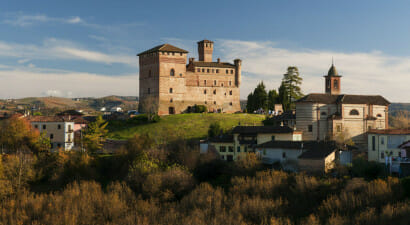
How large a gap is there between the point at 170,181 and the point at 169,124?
71.3 feet

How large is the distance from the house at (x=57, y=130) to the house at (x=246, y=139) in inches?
766

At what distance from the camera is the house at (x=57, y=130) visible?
5575cm

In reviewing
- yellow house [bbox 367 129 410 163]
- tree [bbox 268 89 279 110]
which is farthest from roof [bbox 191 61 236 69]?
yellow house [bbox 367 129 410 163]

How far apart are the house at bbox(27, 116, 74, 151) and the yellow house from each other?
3632cm

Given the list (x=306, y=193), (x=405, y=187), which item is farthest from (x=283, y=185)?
(x=405, y=187)

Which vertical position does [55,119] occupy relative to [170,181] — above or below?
above

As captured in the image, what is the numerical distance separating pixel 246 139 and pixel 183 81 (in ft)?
95.4

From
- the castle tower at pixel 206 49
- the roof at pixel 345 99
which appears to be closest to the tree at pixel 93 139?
the roof at pixel 345 99

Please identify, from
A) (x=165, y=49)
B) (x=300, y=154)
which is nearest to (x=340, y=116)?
(x=300, y=154)

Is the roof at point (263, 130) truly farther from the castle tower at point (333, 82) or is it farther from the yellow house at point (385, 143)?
the castle tower at point (333, 82)

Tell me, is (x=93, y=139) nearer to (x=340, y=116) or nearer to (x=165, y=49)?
(x=165, y=49)

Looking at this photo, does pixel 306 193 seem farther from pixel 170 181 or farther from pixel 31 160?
pixel 31 160

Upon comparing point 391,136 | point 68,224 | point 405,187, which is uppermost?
point 391,136

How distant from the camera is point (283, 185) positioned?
3803 centimetres
